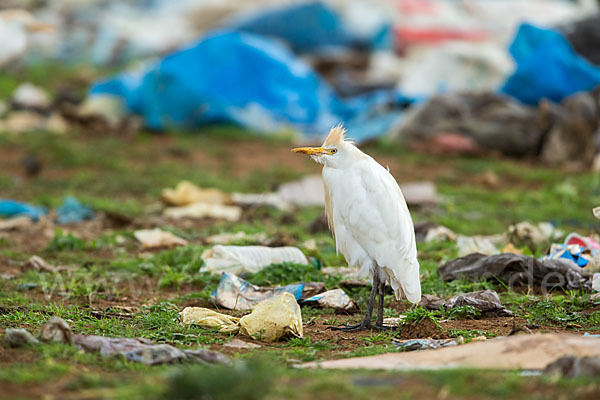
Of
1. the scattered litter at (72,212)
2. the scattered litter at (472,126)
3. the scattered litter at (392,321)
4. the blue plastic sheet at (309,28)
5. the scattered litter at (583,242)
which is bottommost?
the scattered litter at (392,321)

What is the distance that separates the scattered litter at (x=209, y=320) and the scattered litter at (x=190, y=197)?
13.6 feet

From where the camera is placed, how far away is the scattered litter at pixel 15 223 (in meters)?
7.76

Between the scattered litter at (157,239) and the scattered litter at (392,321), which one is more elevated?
the scattered litter at (157,239)

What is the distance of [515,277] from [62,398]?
3459mm

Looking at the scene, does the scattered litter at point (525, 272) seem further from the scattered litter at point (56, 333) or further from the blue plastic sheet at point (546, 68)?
the blue plastic sheet at point (546, 68)

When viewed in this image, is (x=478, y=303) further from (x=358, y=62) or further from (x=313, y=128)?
(x=358, y=62)

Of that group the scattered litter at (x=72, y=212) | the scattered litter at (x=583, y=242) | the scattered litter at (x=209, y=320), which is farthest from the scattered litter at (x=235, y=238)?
the scattered litter at (x=583, y=242)

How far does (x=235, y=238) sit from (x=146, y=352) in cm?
335

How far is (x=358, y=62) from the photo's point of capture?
55.0 feet

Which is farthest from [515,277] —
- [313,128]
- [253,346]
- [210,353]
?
[313,128]

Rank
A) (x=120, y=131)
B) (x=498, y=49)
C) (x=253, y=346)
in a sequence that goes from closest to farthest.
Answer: (x=253, y=346) → (x=120, y=131) → (x=498, y=49)

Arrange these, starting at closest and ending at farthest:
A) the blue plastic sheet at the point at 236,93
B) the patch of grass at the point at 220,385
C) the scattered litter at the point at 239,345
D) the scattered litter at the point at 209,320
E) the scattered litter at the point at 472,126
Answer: the patch of grass at the point at 220,385
the scattered litter at the point at 239,345
the scattered litter at the point at 209,320
the scattered litter at the point at 472,126
the blue plastic sheet at the point at 236,93

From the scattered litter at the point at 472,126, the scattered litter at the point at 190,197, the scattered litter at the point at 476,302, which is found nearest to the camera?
the scattered litter at the point at 476,302

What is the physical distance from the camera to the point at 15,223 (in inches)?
310
